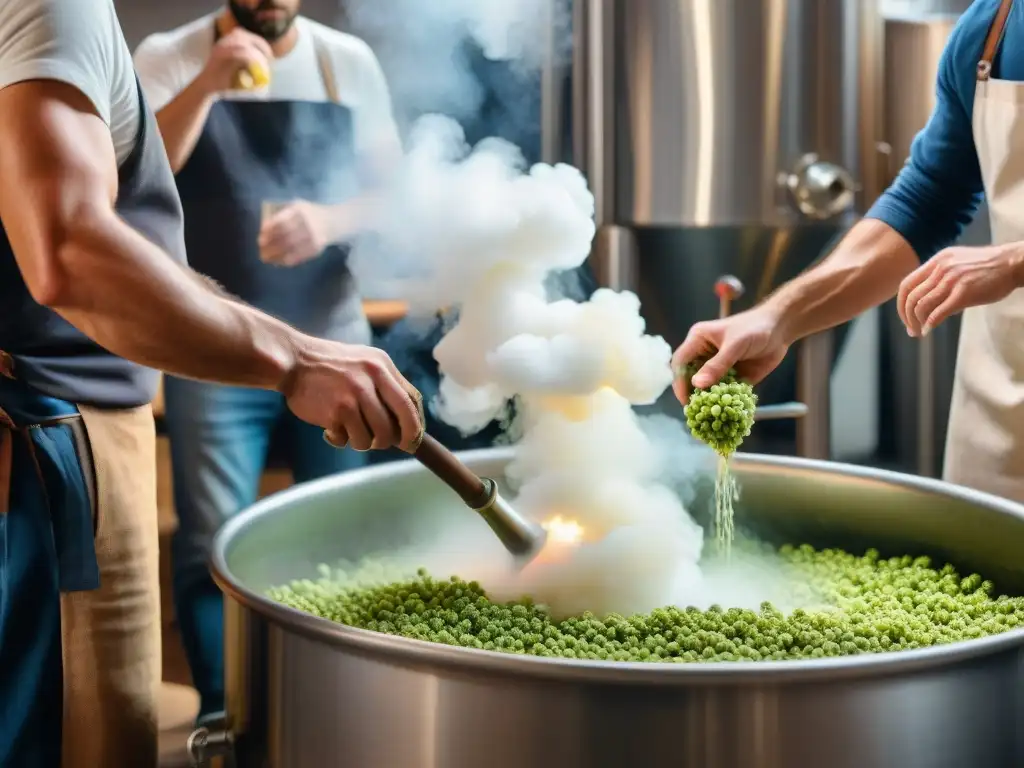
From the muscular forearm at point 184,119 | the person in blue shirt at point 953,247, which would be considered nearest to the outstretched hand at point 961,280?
the person in blue shirt at point 953,247

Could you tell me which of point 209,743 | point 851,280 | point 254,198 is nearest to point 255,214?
point 254,198

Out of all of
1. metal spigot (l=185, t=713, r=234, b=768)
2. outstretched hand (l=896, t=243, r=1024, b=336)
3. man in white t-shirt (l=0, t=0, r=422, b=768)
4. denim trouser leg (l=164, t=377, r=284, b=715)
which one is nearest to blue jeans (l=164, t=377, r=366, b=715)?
denim trouser leg (l=164, t=377, r=284, b=715)

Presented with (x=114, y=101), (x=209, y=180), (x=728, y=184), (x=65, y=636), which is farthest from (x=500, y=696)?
(x=728, y=184)

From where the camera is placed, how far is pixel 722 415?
1.45 metres

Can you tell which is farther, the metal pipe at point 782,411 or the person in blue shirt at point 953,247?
the metal pipe at point 782,411

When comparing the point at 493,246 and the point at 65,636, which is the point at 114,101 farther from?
the point at 65,636

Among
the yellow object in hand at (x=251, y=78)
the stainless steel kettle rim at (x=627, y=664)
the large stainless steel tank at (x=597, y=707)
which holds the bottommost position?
the large stainless steel tank at (x=597, y=707)

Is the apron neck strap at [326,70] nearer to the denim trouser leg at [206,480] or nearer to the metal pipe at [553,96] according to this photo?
the metal pipe at [553,96]

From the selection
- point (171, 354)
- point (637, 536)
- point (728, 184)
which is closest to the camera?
point (171, 354)

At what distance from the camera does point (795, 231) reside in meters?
2.59

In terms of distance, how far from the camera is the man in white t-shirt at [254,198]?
2299mm

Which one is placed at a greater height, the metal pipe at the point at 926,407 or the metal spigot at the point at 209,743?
the metal pipe at the point at 926,407

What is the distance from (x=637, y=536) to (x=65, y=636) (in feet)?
2.28

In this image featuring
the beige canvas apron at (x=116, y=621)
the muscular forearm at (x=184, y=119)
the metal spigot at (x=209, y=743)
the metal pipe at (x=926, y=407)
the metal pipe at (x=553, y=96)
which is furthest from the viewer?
the metal pipe at (x=926, y=407)
